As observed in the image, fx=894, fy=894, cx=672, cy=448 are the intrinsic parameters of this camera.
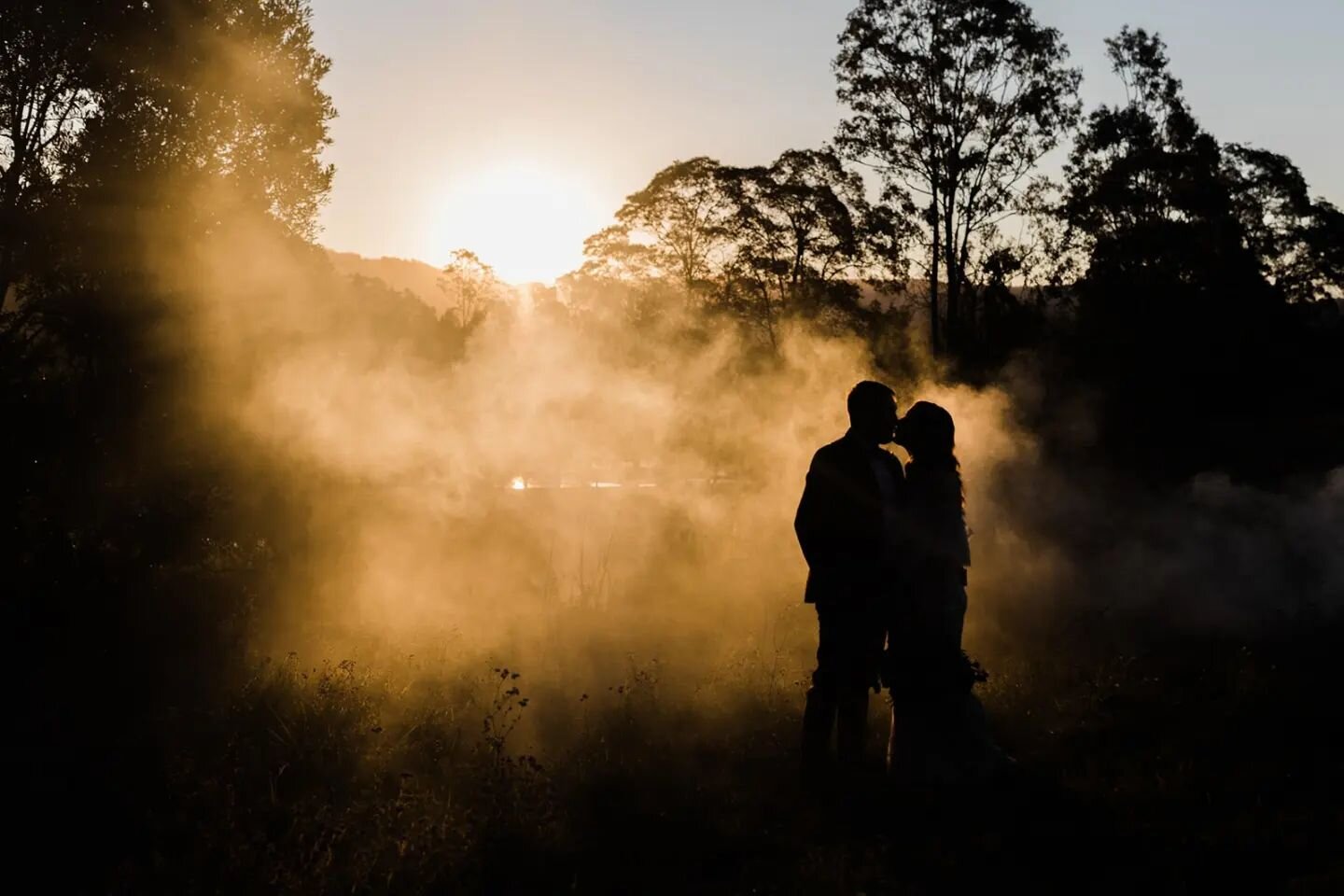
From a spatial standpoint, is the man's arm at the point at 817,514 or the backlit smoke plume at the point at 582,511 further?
the backlit smoke plume at the point at 582,511

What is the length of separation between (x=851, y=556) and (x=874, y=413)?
2.71 ft

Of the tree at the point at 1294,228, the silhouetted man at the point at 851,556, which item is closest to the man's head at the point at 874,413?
the silhouetted man at the point at 851,556

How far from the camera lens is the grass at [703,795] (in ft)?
13.6

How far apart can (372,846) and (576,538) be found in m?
8.38

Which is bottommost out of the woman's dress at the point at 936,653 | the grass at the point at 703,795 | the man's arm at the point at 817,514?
the grass at the point at 703,795

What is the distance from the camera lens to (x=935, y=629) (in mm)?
4941

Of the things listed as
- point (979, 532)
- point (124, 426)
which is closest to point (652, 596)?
point (979, 532)

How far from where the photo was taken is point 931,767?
491 cm

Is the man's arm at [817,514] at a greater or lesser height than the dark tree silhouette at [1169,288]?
lesser

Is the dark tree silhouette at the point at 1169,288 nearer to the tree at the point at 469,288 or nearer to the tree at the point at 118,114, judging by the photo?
the tree at the point at 118,114

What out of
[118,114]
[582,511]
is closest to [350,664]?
[582,511]

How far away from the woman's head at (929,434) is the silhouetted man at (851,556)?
0.53ft

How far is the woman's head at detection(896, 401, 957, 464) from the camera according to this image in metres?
4.84

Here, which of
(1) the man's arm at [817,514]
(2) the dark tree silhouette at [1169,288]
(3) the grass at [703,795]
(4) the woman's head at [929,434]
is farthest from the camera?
(2) the dark tree silhouette at [1169,288]
